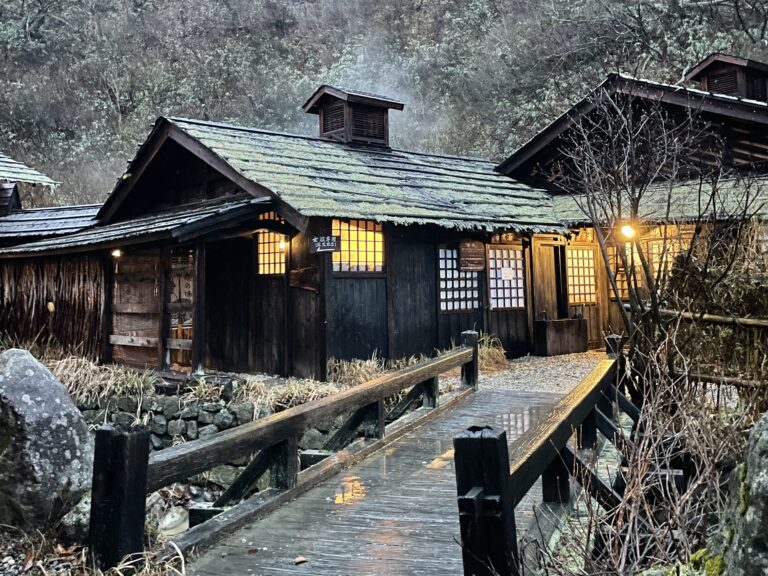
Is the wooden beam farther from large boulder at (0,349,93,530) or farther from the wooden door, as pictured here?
the wooden door

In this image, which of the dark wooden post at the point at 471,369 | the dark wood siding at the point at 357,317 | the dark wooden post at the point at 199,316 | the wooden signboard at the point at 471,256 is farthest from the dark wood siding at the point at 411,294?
the dark wooden post at the point at 199,316

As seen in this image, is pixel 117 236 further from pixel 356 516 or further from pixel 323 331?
pixel 356 516

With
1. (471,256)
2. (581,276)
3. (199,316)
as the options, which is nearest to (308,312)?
(199,316)

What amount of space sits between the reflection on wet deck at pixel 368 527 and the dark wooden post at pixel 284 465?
0.54ft

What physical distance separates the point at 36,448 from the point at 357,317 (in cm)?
698

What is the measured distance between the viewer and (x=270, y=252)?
37.8ft

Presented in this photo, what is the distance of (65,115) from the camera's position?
32.5m

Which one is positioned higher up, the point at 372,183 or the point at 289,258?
the point at 372,183

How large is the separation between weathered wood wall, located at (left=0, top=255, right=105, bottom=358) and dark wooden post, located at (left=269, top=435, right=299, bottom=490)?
7.64 m

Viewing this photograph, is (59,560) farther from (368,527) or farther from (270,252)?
(270,252)

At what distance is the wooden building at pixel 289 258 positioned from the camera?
1044 centimetres

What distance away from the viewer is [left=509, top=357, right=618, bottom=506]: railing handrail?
297cm


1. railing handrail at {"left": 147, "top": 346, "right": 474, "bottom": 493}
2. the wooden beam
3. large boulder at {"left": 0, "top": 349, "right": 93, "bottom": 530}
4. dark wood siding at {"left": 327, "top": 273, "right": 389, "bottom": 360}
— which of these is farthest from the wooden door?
large boulder at {"left": 0, "top": 349, "right": 93, "bottom": 530}

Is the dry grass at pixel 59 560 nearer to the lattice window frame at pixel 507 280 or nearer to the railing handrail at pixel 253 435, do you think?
the railing handrail at pixel 253 435
